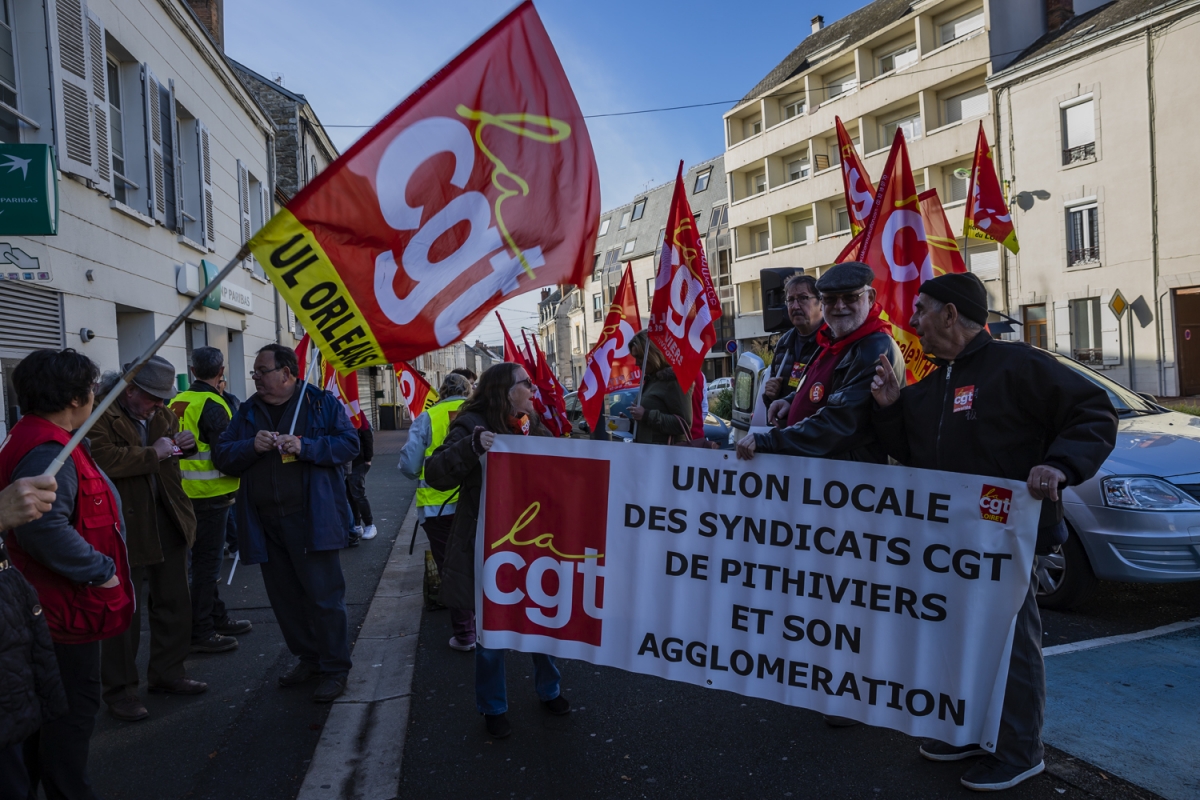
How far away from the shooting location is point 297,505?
14.7 ft

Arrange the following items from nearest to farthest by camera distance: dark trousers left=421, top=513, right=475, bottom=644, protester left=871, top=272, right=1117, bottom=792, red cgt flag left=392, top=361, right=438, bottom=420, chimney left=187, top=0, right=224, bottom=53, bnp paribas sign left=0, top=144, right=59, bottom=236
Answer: protester left=871, top=272, right=1117, bottom=792
dark trousers left=421, top=513, right=475, bottom=644
bnp paribas sign left=0, top=144, right=59, bottom=236
red cgt flag left=392, top=361, right=438, bottom=420
chimney left=187, top=0, right=224, bottom=53

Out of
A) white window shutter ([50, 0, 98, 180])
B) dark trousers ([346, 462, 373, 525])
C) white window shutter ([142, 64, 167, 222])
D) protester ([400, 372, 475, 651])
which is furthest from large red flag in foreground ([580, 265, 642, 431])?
white window shutter ([142, 64, 167, 222])

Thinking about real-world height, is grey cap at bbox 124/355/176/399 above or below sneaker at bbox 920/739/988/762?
above

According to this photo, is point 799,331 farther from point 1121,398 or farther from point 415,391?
point 415,391

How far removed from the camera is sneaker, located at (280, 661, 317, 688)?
15.0 feet

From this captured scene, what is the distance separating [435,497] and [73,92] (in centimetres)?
703

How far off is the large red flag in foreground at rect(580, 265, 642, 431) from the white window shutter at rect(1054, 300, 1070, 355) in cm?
2288

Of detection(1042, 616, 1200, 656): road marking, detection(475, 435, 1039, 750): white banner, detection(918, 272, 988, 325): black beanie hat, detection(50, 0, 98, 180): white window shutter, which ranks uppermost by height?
detection(50, 0, 98, 180): white window shutter

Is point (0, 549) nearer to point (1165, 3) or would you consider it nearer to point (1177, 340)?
point (1177, 340)

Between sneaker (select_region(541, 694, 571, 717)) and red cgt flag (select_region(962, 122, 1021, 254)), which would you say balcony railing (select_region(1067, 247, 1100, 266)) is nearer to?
red cgt flag (select_region(962, 122, 1021, 254))

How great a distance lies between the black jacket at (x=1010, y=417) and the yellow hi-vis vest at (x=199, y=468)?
4.20m

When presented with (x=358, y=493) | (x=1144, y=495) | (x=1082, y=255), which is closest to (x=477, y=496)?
(x=1144, y=495)

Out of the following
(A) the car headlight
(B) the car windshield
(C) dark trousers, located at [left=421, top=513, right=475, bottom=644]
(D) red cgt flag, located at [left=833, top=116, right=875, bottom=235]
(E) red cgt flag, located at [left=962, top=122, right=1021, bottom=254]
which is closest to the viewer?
(A) the car headlight

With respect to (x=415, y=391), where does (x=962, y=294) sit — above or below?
above
